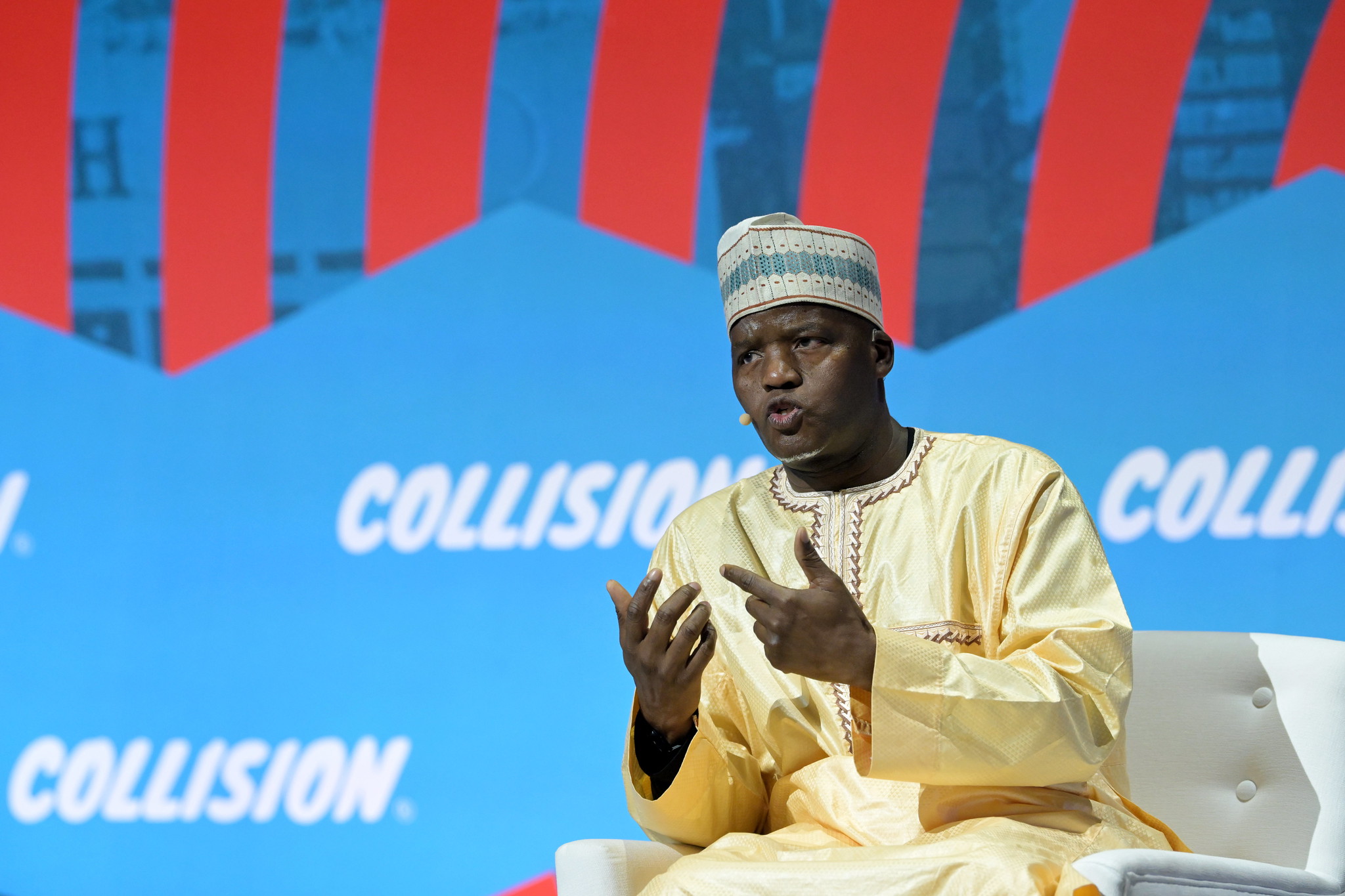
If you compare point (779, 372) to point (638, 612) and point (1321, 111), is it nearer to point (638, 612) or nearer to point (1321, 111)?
point (638, 612)

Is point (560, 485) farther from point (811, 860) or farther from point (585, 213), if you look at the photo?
point (811, 860)

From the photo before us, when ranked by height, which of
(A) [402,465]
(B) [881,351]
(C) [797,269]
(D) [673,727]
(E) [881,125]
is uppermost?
(E) [881,125]

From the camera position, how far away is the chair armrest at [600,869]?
2.04 meters

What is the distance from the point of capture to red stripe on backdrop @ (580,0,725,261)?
3463 mm

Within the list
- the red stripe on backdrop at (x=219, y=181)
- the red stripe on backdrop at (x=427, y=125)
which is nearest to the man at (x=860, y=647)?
the red stripe on backdrop at (x=427, y=125)

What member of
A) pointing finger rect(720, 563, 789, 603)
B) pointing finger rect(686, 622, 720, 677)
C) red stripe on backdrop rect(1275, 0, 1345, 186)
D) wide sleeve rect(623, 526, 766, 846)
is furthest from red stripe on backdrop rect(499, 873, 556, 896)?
red stripe on backdrop rect(1275, 0, 1345, 186)

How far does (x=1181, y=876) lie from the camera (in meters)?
1.82

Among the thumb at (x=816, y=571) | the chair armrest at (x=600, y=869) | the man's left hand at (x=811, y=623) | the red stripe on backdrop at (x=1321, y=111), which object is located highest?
the red stripe on backdrop at (x=1321, y=111)

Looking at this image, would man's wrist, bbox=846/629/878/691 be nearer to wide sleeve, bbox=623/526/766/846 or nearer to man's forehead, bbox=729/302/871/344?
wide sleeve, bbox=623/526/766/846

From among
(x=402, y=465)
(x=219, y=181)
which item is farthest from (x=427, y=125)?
(x=402, y=465)

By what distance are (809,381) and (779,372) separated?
51mm

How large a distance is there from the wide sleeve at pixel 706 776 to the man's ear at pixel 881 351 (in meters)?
0.47

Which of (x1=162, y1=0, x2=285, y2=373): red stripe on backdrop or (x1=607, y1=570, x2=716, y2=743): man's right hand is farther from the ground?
(x1=162, y1=0, x2=285, y2=373): red stripe on backdrop

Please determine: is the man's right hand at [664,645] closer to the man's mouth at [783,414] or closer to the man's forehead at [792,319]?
the man's mouth at [783,414]
